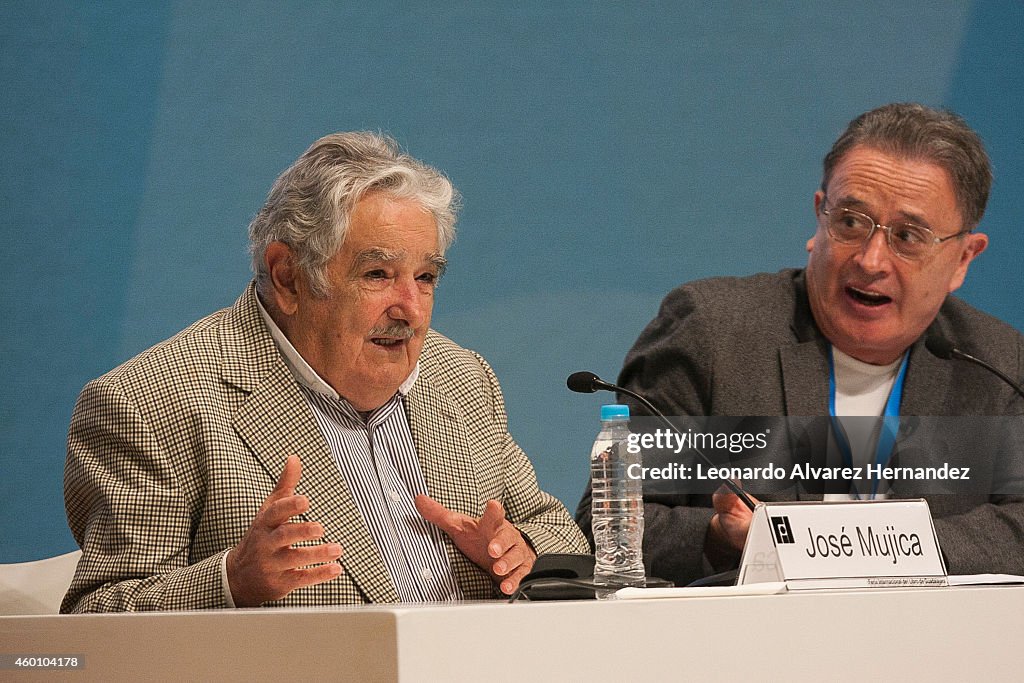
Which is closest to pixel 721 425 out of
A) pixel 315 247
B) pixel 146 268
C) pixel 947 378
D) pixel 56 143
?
pixel 947 378

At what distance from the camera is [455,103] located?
322 cm

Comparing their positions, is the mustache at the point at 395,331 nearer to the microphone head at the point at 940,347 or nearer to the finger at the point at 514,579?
the finger at the point at 514,579

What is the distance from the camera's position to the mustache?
2082 millimetres

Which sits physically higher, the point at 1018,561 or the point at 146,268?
the point at 146,268

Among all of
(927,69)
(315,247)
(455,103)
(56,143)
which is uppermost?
(927,69)

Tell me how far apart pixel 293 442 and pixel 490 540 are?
355 mm

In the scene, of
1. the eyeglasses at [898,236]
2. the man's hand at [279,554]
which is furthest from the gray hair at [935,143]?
the man's hand at [279,554]

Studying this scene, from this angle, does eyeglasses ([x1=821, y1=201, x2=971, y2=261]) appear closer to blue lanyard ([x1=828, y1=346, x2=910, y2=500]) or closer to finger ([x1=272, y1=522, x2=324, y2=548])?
blue lanyard ([x1=828, y1=346, x2=910, y2=500])

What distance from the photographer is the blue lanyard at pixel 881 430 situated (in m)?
2.55

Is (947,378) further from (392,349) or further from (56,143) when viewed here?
(56,143)

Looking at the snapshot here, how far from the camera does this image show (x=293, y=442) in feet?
6.44

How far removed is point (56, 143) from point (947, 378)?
210 cm

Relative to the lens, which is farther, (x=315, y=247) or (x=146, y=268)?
(x=146, y=268)

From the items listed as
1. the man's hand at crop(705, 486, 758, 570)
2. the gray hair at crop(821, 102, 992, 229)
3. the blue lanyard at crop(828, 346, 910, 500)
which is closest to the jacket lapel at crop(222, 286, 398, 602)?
the man's hand at crop(705, 486, 758, 570)
